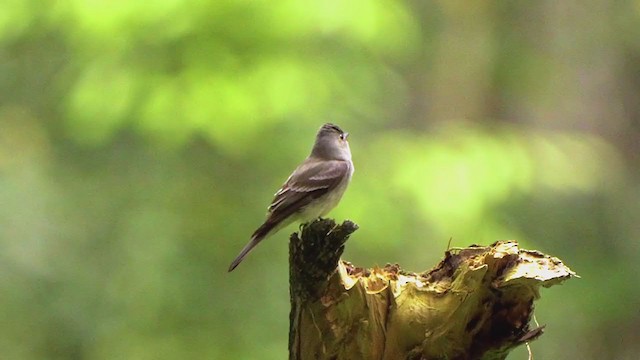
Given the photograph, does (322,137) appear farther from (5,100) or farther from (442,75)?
(442,75)

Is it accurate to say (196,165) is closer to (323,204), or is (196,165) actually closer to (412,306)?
(323,204)

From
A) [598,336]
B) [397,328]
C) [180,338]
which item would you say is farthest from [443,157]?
[598,336]

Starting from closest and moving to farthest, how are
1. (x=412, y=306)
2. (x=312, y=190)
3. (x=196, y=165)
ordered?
(x=412, y=306), (x=312, y=190), (x=196, y=165)

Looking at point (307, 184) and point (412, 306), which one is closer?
point (412, 306)

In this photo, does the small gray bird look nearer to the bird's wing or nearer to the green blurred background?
the bird's wing

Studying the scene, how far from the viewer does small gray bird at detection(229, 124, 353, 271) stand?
4144mm

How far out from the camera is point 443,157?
5.73m

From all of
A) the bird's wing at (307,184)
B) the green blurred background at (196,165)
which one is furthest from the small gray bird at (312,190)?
the green blurred background at (196,165)

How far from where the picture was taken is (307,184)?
4383 millimetres

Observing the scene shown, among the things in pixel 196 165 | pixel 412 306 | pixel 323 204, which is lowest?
pixel 412 306

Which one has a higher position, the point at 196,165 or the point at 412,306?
the point at 196,165

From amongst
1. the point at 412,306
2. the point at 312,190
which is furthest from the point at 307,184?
the point at 412,306

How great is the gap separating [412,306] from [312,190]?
1349 millimetres

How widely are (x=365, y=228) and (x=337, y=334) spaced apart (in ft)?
7.71
